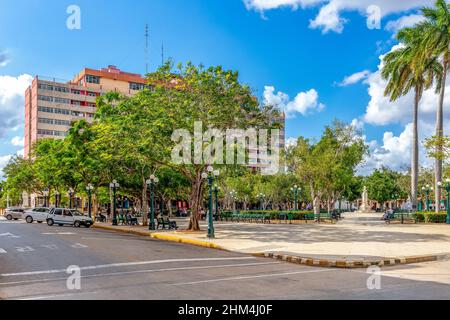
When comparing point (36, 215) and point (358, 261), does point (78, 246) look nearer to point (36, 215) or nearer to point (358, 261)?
point (358, 261)

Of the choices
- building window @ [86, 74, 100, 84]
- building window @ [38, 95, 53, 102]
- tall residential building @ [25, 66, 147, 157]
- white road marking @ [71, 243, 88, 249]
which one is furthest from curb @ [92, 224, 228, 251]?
building window @ [86, 74, 100, 84]

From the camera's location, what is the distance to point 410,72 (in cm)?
4669

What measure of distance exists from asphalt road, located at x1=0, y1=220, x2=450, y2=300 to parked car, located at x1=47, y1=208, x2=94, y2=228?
856 inches

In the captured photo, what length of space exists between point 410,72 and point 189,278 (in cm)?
4141

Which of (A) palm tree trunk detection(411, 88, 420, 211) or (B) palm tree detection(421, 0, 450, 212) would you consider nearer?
(B) palm tree detection(421, 0, 450, 212)

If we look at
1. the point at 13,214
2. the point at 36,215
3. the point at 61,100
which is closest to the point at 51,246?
the point at 36,215

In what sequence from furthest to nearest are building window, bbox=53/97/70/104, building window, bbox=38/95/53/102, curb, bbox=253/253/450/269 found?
1. building window, bbox=53/97/70/104
2. building window, bbox=38/95/53/102
3. curb, bbox=253/253/450/269

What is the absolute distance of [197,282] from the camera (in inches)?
464

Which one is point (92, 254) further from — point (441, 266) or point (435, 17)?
point (435, 17)

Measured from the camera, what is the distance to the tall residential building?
10562cm

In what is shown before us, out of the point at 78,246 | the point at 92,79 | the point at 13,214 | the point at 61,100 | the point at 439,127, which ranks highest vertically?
the point at 92,79

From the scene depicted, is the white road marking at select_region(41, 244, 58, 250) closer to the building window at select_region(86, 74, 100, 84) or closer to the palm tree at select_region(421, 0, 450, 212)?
the palm tree at select_region(421, 0, 450, 212)
